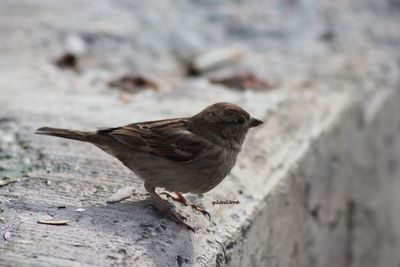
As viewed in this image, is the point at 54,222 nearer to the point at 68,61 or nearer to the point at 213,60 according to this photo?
the point at 68,61

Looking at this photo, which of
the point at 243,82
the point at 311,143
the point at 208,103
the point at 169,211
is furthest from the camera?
the point at 243,82

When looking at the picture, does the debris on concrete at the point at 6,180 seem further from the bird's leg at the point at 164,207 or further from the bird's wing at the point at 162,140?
the bird's leg at the point at 164,207

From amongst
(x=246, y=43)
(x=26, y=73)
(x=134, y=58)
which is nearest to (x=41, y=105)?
(x=26, y=73)

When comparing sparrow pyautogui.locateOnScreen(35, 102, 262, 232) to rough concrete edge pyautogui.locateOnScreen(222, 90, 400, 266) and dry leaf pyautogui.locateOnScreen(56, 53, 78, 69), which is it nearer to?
rough concrete edge pyautogui.locateOnScreen(222, 90, 400, 266)

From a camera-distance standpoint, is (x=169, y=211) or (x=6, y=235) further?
(x=169, y=211)

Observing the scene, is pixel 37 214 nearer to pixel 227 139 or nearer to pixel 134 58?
pixel 227 139

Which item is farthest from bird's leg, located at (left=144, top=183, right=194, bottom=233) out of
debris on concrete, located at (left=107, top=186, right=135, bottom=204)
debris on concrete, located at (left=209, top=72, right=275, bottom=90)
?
debris on concrete, located at (left=209, top=72, right=275, bottom=90)

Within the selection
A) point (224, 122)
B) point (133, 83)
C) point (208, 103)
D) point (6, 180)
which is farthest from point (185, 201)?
point (133, 83)
